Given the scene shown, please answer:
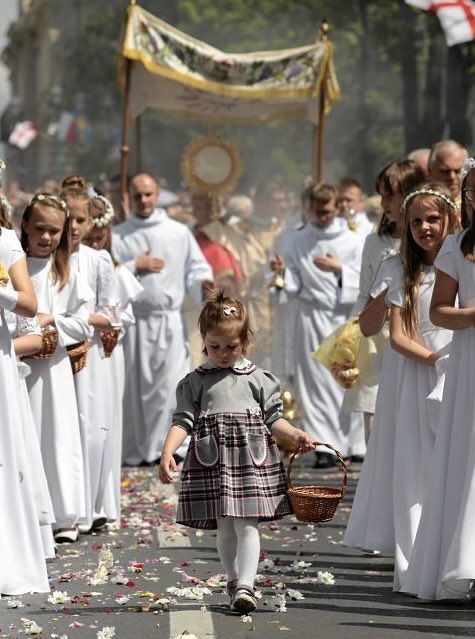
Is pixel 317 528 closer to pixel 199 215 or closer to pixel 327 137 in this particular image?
pixel 199 215

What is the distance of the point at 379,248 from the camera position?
10688mm

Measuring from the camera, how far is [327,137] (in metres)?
36.6

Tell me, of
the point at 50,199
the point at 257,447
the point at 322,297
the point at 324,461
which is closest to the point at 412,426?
the point at 257,447

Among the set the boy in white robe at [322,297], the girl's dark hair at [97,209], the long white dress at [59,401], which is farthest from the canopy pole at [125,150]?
the long white dress at [59,401]

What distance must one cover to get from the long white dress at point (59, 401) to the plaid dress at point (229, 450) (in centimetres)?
223

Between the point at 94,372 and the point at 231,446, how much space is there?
10.7 ft

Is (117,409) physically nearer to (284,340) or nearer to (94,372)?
(94,372)

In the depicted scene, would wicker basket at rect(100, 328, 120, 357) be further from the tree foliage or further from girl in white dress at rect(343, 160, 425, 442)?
the tree foliage

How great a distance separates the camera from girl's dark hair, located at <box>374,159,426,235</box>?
31.7ft

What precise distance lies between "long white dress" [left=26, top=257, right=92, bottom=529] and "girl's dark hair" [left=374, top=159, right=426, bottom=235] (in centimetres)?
179

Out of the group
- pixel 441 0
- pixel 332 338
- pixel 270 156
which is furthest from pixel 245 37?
pixel 332 338

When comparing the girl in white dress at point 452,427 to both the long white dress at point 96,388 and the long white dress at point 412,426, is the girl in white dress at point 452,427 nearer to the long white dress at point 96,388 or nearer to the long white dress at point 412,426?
the long white dress at point 412,426

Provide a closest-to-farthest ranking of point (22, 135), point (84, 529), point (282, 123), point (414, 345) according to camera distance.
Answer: point (414, 345) → point (84, 529) → point (282, 123) → point (22, 135)

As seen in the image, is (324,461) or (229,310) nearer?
(229,310)
